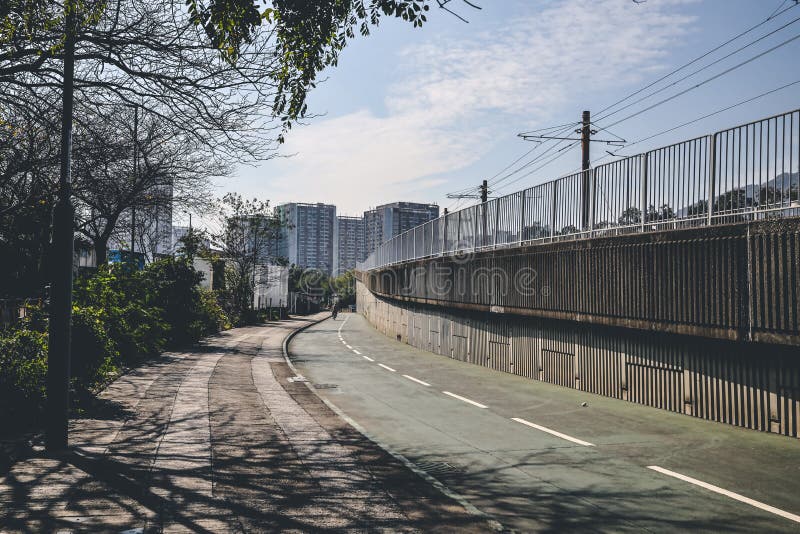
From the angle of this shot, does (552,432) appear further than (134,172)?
No

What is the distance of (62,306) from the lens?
7.66 meters

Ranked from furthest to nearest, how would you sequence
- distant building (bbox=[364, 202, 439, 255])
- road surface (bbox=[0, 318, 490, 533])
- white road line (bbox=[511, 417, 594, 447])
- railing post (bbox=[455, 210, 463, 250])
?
distant building (bbox=[364, 202, 439, 255]) → railing post (bbox=[455, 210, 463, 250]) → white road line (bbox=[511, 417, 594, 447]) → road surface (bbox=[0, 318, 490, 533])

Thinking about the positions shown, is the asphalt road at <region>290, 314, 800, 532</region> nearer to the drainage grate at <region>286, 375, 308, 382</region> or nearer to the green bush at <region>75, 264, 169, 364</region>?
the drainage grate at <region>286, 375, 308, 382</region>

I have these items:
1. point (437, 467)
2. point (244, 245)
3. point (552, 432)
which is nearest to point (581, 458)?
point (552, 432)

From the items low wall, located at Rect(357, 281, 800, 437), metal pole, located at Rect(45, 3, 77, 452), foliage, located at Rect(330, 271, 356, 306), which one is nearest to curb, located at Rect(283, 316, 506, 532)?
metal pole, located at Rect(45, 3, 77, 452)

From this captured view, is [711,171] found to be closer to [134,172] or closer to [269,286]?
[134,172]

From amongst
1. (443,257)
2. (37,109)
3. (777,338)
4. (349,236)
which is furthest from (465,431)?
(349,236)

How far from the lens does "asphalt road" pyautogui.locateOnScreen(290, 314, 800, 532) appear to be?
6.00 meters

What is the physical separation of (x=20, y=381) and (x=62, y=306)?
2.12m

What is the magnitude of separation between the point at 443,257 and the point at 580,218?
9449 mm

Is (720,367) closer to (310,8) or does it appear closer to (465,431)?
(465,431)

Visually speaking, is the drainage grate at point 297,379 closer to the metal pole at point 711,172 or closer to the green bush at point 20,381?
the green bush at point 20,381

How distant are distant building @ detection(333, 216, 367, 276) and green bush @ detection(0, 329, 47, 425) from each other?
600 feet

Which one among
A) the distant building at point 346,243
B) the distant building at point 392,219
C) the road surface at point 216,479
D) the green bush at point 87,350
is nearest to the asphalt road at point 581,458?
the road surface at point 216,479
